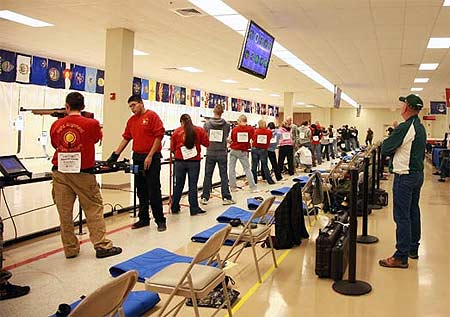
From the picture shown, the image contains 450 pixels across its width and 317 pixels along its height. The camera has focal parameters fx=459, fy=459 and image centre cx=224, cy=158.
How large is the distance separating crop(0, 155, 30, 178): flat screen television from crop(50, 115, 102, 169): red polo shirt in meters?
0.42

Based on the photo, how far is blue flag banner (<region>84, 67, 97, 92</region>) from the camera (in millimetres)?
14859

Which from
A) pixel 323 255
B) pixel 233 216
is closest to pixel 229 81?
pixel 233 216

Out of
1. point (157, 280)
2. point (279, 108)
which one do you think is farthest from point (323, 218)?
point (279, 108)

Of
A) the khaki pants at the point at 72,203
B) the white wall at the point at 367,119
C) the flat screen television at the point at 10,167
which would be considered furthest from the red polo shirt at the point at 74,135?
the white wall at the point at 367,119

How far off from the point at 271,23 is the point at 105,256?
5131 millimetres

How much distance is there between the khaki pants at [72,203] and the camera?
4.31m

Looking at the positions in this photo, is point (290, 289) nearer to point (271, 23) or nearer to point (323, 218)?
point (323, 218)

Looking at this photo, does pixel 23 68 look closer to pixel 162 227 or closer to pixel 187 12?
pixel 187 12

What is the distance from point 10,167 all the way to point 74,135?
0.80 m

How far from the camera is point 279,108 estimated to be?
111 ft

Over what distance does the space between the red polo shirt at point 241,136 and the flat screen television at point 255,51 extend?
1.44m

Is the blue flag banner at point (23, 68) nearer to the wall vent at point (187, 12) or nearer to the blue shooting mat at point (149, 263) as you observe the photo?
the wall vent at point (187, 12)

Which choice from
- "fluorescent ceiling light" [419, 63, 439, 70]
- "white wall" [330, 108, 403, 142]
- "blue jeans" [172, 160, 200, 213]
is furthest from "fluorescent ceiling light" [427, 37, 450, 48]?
"white wall" [330, 108, 403, 142]

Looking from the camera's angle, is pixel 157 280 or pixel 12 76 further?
pixel 12 76
